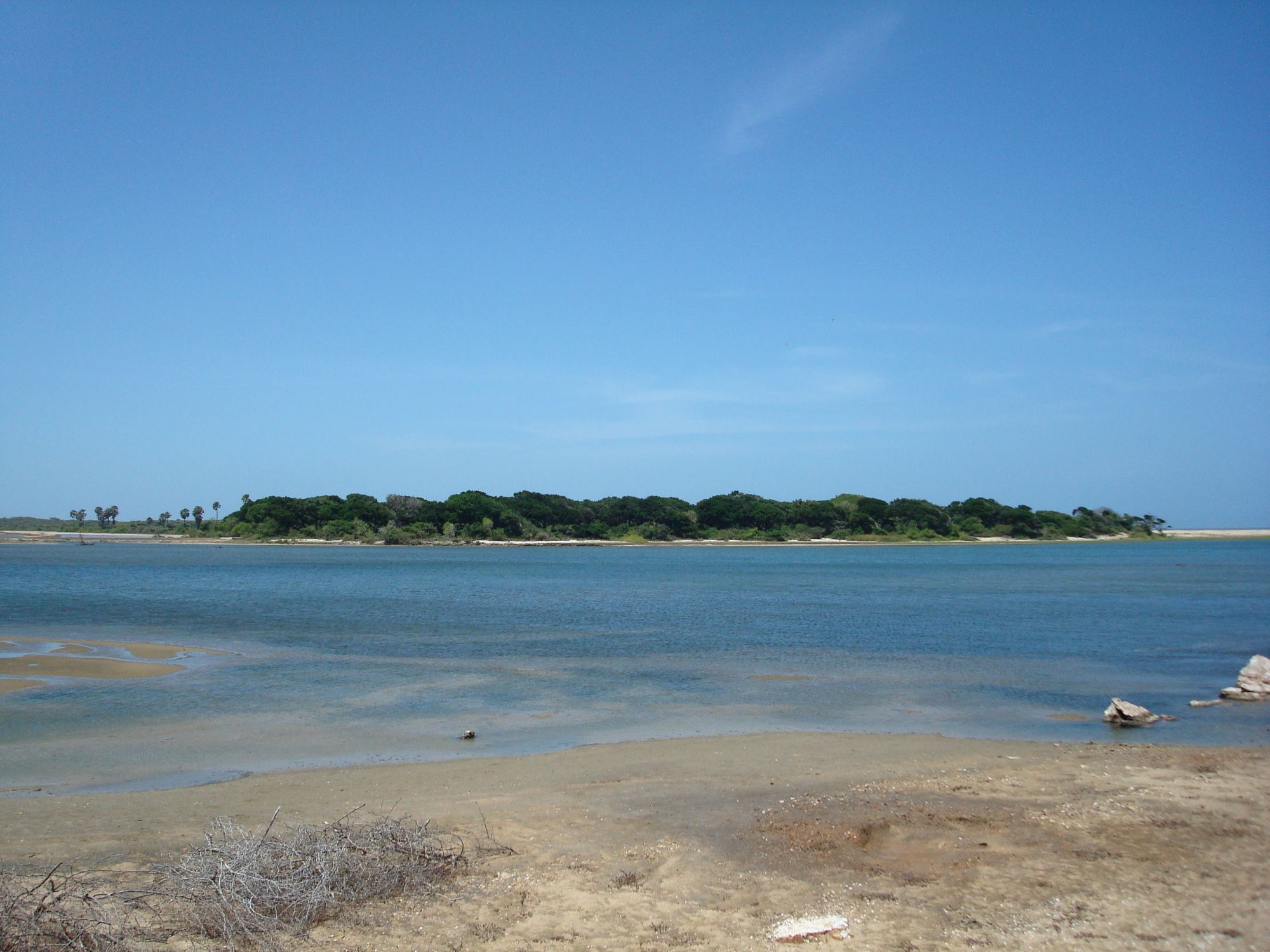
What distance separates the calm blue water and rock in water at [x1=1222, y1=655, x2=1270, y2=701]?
0.81 m

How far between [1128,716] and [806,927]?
1232cm

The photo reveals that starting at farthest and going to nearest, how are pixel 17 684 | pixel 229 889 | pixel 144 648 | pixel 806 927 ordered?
pixel 144 648, pixel 17 684, pixel 806 927, pixel 229 889

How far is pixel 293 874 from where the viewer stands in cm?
727

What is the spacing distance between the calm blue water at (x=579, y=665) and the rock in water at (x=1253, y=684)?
2.67ft

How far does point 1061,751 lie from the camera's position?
13984 mm

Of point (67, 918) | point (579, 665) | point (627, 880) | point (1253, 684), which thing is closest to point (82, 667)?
point (579, 665)

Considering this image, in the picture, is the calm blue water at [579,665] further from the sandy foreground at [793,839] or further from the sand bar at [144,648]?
the sandy foreground at [793,839]

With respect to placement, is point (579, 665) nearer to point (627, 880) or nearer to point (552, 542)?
point (627, 880)

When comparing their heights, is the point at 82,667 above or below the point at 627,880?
below

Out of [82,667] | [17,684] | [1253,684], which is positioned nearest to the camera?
[1253,684]

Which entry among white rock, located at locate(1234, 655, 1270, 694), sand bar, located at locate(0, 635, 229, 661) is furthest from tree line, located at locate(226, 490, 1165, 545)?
white rock, located at locate(1234, 655, 1270, 694)

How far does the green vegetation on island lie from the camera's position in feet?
529

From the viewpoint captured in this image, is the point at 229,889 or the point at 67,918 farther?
the point at 229,889

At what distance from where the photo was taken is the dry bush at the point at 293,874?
6.75m
